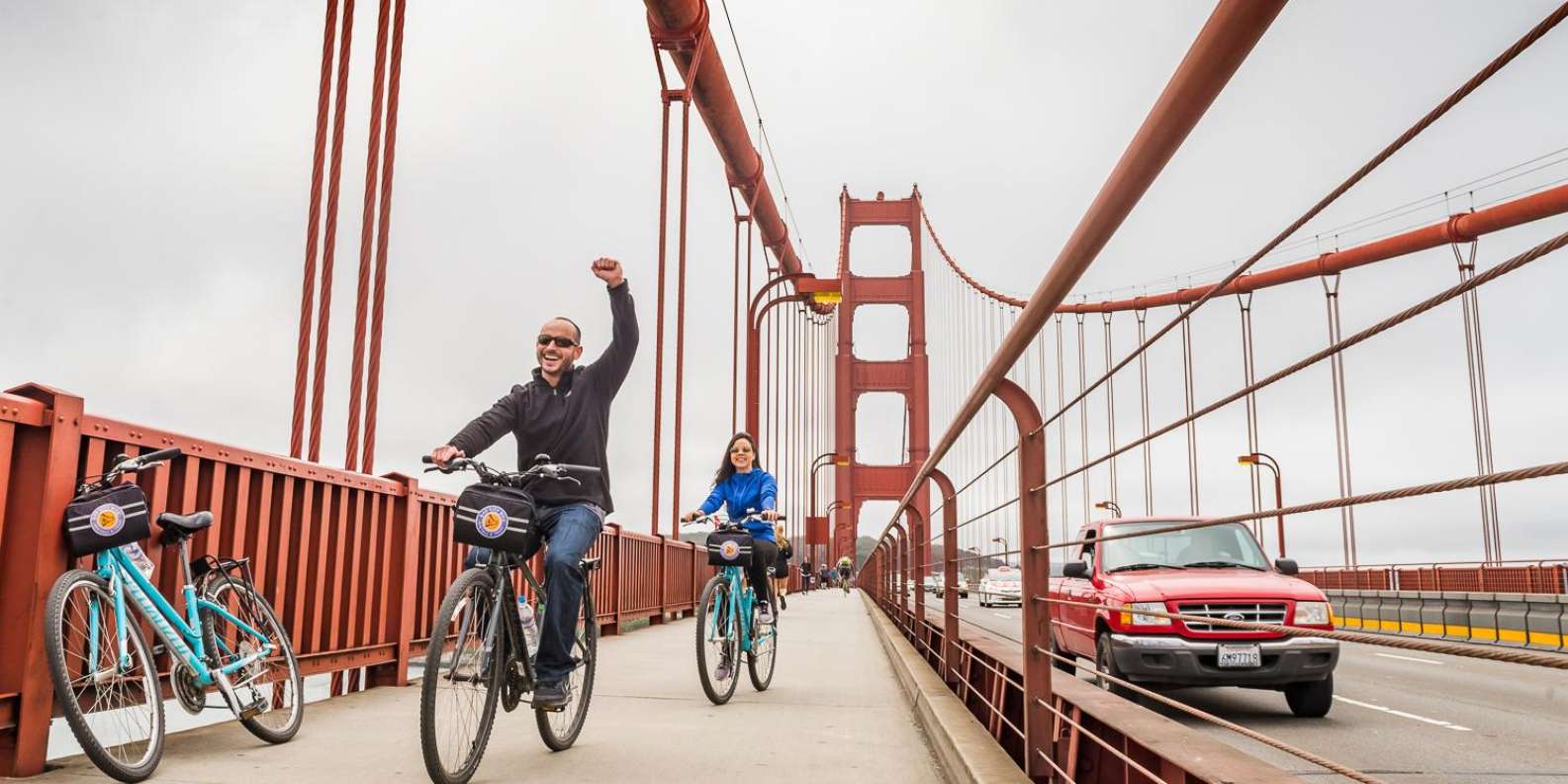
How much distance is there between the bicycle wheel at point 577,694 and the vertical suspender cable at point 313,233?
559 cm

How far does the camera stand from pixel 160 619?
321 cm

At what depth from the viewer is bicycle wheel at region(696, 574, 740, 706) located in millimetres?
4777

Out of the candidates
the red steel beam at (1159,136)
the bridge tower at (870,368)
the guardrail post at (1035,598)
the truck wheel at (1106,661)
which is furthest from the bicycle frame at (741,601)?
the bridge tower at (870,368)

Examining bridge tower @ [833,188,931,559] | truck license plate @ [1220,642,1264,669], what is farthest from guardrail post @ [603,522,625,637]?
bridge tower @ [833,188,931,559]

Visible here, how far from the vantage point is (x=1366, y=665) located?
32.4ft

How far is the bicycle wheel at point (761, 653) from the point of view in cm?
540

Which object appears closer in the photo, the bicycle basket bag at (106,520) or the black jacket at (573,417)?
the bicycle basket bag at (106,520)

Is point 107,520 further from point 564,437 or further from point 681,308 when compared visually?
point 681,308

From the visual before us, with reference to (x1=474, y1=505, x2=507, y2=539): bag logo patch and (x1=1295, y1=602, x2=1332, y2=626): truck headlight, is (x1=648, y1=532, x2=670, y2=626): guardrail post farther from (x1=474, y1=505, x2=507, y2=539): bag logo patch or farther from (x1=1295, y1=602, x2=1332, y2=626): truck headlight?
(x1=474, y1=505, x2=507, y2=539): bag logo patch

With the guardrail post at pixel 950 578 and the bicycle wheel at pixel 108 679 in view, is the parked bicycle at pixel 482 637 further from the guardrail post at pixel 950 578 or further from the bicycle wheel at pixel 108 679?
the guardrail post at pixel 950 578

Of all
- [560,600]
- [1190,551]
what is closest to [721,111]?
[1190,551]

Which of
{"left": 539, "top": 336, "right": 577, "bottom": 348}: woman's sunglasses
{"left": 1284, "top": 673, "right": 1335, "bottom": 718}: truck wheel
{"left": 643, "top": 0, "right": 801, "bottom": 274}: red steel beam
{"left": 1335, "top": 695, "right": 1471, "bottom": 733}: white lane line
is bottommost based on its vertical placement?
{"left": 1335, "top": 695, "right": 1471, "bottom": 733}: white lane line

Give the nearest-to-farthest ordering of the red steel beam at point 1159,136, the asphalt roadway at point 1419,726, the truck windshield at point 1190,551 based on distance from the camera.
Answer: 1. the red steel beam at point 1159,136
2. the asphalt roadway at point 1419,726
3. the truck windshield at point 1190,551

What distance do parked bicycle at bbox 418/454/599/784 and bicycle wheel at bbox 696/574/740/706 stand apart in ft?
4.20
